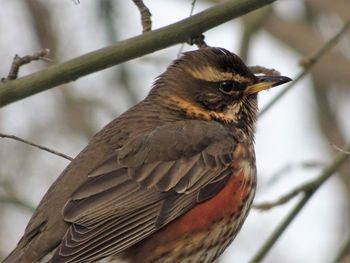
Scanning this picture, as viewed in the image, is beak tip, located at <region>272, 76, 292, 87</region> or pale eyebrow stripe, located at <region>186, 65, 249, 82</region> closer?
beak tip, located at <region>272, 76, 292, 87</region>

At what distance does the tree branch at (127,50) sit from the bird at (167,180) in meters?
0.72

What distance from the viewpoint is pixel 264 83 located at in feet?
22.0

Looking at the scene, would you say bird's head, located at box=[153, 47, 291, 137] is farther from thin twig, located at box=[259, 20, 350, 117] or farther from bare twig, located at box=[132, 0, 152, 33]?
bare twig, located at box=[132, 0, 152, 33]

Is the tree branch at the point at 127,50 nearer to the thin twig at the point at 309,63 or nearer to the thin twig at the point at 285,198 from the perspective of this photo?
the thin twig at the point at 309,63

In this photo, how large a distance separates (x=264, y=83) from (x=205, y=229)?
1128 mm

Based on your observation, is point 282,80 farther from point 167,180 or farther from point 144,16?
point 144,16

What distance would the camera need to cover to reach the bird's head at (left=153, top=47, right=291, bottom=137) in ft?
21.8

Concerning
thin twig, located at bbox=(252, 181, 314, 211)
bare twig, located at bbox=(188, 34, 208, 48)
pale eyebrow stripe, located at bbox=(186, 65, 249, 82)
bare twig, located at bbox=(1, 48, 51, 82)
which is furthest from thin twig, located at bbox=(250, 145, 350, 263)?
bare twig, located at bbox=(1, 48, 51, 82)

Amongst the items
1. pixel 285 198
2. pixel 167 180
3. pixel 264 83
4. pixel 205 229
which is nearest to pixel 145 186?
pixel 167 180

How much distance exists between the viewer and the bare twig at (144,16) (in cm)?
589

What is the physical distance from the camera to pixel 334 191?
29.4 feet

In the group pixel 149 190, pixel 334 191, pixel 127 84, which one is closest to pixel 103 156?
pixel 149 190

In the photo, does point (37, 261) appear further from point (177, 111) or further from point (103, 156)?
point (177, 111)

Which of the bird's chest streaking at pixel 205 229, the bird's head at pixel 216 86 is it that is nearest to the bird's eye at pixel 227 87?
the bird's head at pixel 216 86
